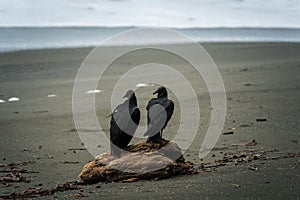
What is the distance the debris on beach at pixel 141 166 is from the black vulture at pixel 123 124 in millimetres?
122

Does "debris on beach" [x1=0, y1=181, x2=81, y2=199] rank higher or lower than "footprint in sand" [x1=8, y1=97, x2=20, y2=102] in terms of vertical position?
lower

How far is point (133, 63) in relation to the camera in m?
19.9

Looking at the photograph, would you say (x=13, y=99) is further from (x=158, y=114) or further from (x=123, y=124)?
(x=158, y=114)

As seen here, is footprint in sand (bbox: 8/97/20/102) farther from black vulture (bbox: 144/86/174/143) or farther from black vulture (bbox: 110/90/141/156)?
black vulture (bbox: 144/86/174/143)

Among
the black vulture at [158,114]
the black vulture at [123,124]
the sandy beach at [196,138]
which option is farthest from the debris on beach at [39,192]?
the black vulture at [158,114]

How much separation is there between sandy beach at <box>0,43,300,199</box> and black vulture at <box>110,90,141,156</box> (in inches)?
17.8

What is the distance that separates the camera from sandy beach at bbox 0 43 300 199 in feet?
17.6

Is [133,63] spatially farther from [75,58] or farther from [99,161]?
[99,161]

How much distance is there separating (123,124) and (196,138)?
7.91 ft

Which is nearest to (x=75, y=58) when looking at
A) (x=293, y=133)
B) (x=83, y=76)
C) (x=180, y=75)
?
(x=83, y=76)

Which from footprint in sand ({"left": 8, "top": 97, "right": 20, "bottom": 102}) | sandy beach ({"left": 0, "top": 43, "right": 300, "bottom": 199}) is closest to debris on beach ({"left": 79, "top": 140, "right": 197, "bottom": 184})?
sandy beach ({"left": 0, "top": 43, "right": 300, "bottom": 199})

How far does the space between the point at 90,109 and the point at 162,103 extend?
5195 mm

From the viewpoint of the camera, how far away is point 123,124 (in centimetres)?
589

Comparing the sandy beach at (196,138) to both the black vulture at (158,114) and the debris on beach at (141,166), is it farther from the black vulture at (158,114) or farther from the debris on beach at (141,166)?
the black vulture at (158,114)
